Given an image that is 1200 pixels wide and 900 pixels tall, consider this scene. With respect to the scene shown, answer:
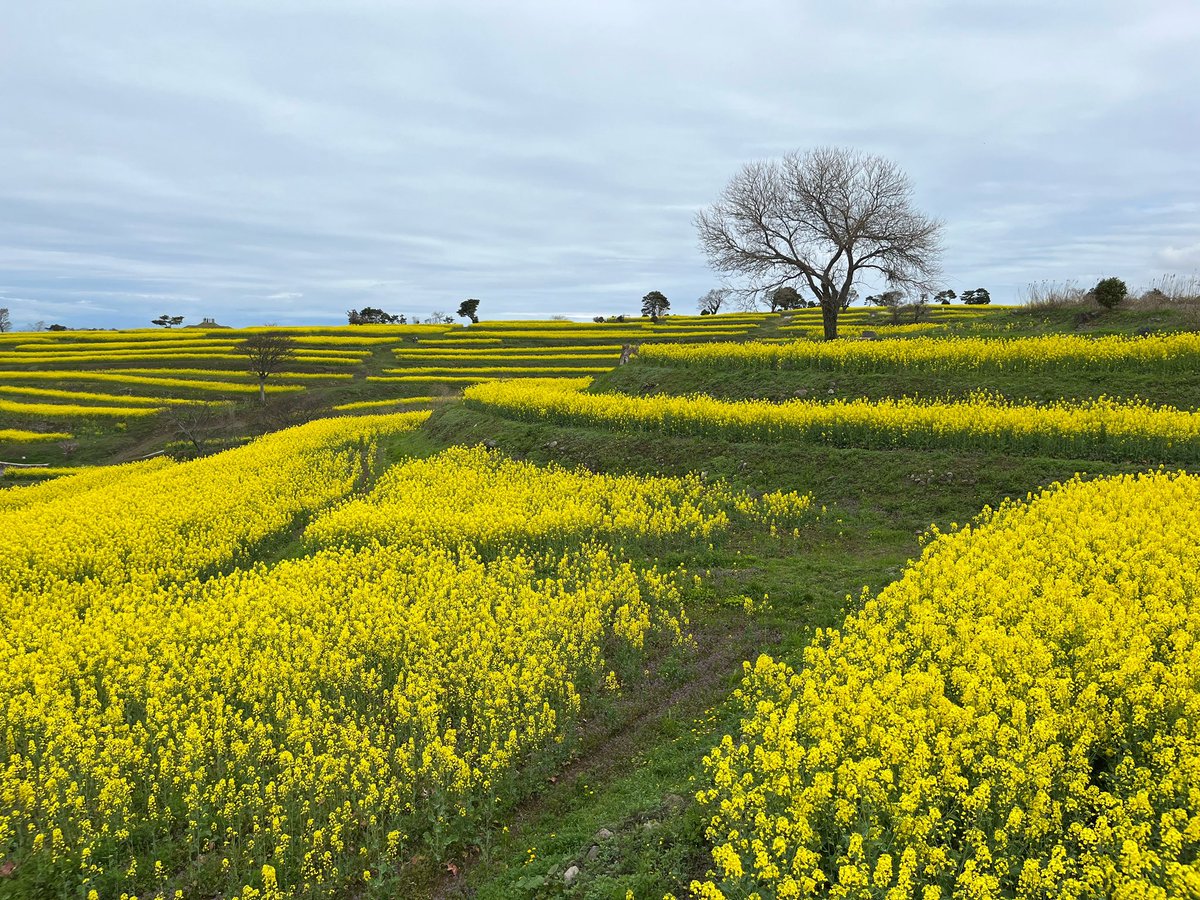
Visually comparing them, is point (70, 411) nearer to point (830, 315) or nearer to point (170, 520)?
point (170, 520)

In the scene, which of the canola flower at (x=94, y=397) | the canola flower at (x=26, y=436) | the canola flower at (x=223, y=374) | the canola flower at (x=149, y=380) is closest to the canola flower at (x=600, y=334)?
the canola flower at (x=223, y=374)

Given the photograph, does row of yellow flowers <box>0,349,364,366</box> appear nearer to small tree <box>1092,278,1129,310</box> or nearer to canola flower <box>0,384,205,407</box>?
canola flower <box>0,384,205,407</box>

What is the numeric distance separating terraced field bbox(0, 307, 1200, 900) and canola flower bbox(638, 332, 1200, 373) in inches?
5.6

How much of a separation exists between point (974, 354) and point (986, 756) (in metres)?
21.7

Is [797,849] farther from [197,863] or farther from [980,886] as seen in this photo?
[197,863]

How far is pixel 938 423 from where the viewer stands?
699 inches

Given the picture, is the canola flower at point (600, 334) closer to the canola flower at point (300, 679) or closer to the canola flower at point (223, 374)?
the canola flower at point (223, 374)

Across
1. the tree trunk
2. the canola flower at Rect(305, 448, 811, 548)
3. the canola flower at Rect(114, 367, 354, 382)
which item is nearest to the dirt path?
the canola flower at Rect(305, 448, 811, 548)

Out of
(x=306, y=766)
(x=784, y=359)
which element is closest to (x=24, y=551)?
(x=306, y=766)

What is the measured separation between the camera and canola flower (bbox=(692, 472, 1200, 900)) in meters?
4.17

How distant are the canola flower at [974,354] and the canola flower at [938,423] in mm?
2859

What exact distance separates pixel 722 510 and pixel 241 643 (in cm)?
1125

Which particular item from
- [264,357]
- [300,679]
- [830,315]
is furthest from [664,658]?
[264,357]

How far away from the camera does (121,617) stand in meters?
11.8
